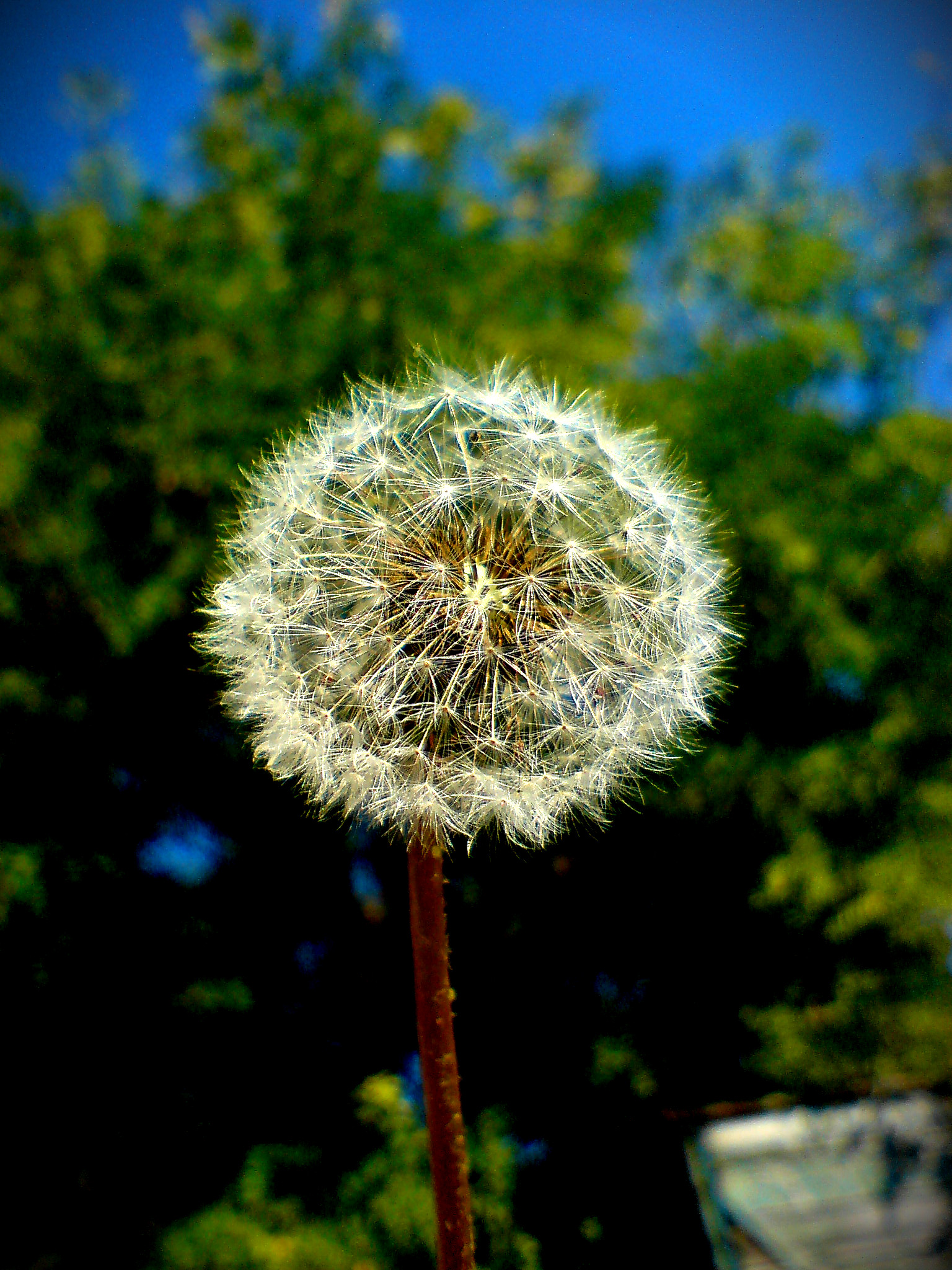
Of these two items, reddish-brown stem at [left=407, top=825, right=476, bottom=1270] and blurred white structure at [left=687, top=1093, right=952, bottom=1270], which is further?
blurred white structure at [left=687, top=1093, right=952, bottom=1270]

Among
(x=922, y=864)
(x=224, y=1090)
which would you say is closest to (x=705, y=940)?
(x=922, y=864)

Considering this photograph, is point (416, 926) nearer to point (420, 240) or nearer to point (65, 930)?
point (65, 930)

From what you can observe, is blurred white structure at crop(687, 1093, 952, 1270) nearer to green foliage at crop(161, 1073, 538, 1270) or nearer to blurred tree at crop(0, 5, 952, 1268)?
blurred tree at crop(0, 5, 952, 1268)

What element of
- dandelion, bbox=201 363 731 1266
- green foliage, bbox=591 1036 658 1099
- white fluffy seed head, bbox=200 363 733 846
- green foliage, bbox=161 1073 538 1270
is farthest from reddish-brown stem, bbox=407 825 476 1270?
green foliage, bbox=591 1036 658 1099

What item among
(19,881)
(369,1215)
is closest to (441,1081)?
(19,881)

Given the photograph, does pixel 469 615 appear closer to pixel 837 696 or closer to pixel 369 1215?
pixel 837 696

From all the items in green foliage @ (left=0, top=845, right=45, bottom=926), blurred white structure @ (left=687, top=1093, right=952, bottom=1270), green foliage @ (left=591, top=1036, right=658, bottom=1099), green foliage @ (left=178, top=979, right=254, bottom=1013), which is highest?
green foliage @ (left=0, top=845, right=45, bottom=926)

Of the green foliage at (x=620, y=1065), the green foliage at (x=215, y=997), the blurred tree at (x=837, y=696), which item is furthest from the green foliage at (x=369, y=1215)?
the blurred tree at (x=837, y=696)
